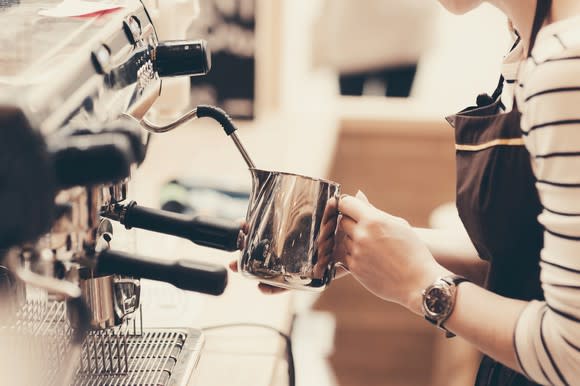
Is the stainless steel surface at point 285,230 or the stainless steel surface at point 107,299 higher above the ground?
the stainless steel surface at point 285,230

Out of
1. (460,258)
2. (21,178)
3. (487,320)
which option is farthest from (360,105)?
(21,178)

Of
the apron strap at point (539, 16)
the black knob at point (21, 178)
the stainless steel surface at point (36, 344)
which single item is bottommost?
the stainless steel surface at point (36, 344)

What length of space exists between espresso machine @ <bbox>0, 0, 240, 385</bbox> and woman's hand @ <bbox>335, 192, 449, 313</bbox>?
0.19m

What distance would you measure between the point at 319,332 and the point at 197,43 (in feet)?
6.30

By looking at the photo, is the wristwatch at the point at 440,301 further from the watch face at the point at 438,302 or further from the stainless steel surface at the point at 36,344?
the stainless steel surface at the point at 36,344

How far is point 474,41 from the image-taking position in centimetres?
276

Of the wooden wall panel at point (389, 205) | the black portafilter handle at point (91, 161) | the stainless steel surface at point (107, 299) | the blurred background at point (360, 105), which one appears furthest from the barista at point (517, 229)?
the wooden wall panel at point (389, 205)

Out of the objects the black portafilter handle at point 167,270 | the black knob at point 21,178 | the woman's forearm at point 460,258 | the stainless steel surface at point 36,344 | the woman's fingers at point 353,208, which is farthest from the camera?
the woman's forearm at point 460,258

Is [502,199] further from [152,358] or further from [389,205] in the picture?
[389,205]

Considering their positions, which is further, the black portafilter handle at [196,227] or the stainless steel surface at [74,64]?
the black portafilter handle at [196,227]

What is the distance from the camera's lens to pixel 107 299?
68cm

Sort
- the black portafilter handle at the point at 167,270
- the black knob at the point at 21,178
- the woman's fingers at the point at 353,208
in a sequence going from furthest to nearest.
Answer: the woman's fingers at the point at 353,208, the black portafilter handle at the point at 167,270, the black knob at the point at 21,178

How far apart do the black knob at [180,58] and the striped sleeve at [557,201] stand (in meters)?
0.34

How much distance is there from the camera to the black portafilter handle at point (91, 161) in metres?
0.43
